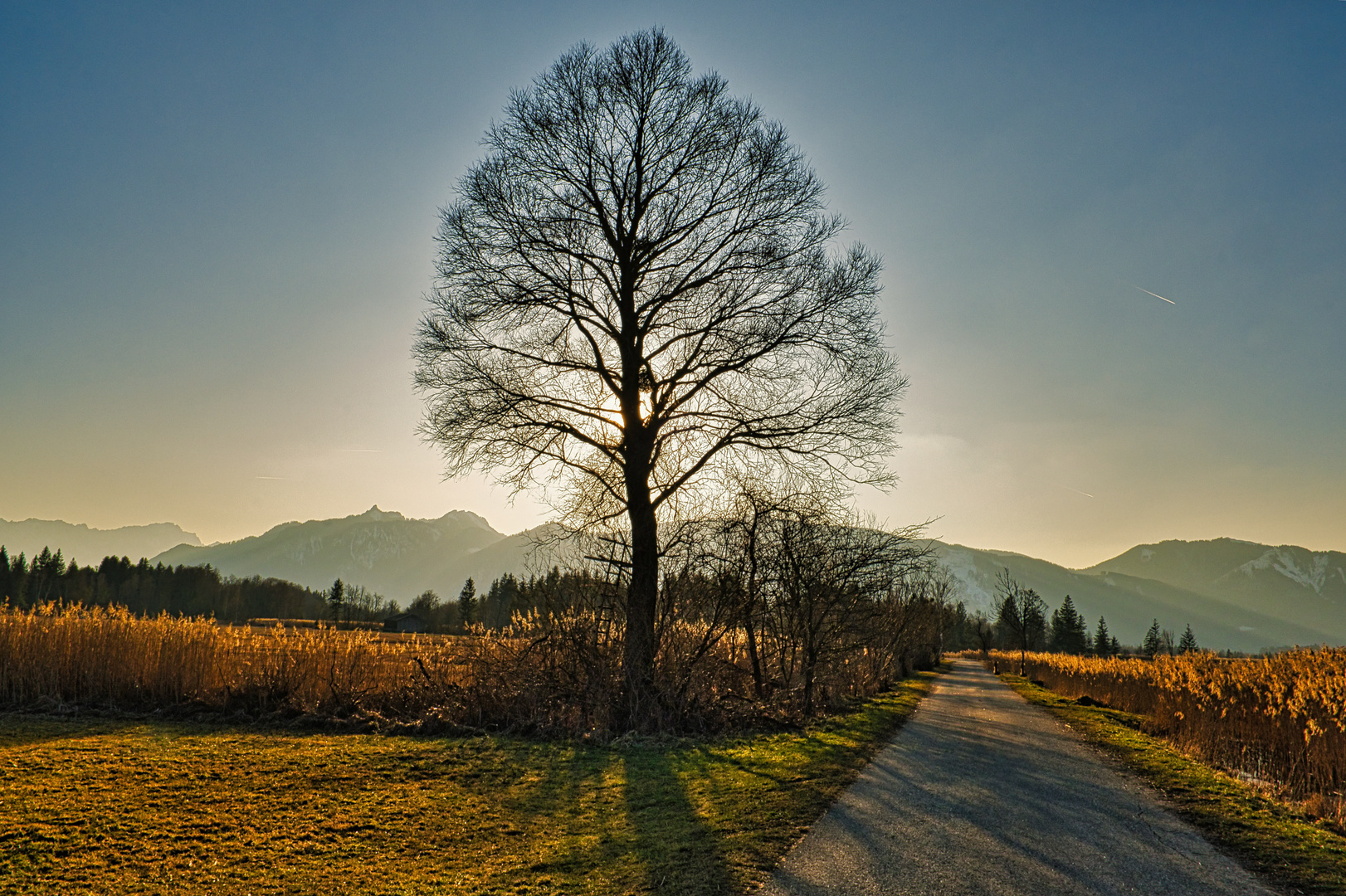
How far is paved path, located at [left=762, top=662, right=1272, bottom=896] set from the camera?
4461 mm

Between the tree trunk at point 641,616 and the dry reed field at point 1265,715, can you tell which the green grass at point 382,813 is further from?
the dry reed field at point 1265,715

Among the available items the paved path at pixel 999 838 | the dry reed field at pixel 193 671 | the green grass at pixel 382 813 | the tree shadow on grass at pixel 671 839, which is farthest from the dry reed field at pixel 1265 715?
the dry reed field at pixel 193 671

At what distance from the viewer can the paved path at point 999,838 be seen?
446cm

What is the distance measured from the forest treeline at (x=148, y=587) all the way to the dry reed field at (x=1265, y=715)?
86086 mm

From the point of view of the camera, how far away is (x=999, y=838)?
5.42m

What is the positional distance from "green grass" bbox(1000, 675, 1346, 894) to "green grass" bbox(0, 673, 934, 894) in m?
3.37

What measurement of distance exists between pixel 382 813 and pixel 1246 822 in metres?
7.93

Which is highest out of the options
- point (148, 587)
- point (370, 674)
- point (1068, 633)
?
point (370, 674)

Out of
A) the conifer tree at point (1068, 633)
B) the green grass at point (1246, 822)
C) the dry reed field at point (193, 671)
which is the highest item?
the dry reed field at point (193, 671)

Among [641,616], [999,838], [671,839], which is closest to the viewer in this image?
[671,839]

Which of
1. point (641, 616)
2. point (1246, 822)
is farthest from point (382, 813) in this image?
point (1246, 822)

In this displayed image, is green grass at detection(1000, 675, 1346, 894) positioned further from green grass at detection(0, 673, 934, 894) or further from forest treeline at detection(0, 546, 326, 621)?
forest treeline at detection(0, 546, 326, 621)

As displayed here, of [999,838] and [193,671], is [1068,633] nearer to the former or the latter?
[999,838]

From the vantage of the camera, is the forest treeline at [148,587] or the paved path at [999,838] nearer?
the paved path at [999,838]
